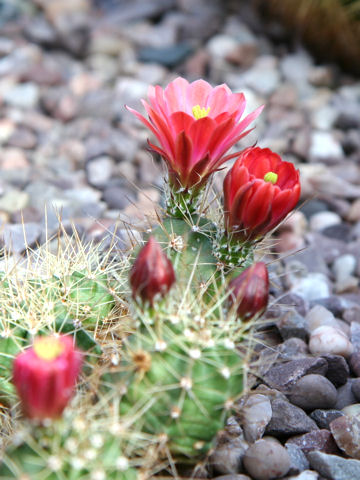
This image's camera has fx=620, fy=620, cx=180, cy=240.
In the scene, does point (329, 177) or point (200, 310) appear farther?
point (329, 177)

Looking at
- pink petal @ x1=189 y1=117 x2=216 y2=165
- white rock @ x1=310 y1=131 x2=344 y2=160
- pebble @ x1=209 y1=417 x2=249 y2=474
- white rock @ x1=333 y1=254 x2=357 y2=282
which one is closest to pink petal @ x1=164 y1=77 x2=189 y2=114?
pink petal @ x1=189 y1=117 x2=216 y2=165

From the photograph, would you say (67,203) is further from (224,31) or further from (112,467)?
(224,31)

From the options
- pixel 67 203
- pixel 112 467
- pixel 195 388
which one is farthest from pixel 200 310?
pixel 67 203

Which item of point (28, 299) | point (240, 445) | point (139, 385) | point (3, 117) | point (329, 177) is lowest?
point (3, 117)

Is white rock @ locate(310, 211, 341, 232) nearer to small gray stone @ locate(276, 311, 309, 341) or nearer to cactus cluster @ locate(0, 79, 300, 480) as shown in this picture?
small gray stone @ locate(276, 311, 309, 341)

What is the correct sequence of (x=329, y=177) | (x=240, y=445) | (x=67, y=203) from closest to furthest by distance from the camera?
(x=240, y=445) → (x=67, y=203) → (x=329, y=177)

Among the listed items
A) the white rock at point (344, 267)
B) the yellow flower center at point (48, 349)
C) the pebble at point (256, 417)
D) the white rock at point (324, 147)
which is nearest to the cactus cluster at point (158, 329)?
the yellow flower center at point (48, 349)

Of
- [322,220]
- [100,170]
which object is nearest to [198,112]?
[322,220]
